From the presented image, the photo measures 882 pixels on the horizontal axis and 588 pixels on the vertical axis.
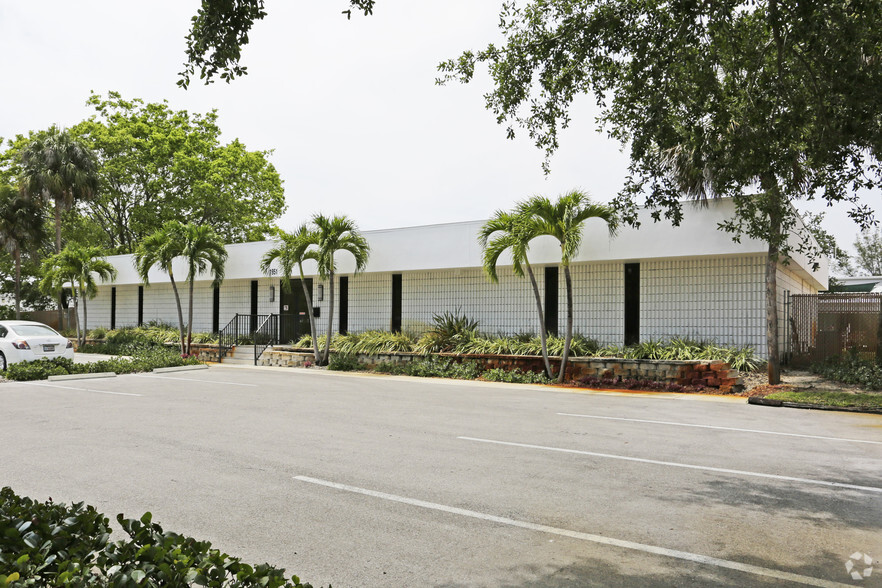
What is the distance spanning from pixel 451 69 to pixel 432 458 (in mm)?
4333

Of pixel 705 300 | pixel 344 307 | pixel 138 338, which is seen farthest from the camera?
pixel 138 338

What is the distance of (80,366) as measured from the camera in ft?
58.3

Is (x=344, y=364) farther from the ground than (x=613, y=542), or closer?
farther from the ground

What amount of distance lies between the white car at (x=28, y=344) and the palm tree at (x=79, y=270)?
33.4ft

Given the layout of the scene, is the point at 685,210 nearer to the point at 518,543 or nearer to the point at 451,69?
the point at 451,69

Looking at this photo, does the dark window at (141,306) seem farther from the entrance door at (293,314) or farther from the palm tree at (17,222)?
the entrance door at (293,314)

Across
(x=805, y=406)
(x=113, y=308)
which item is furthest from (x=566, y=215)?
(x=113, y=308)

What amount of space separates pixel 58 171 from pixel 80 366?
724 inches

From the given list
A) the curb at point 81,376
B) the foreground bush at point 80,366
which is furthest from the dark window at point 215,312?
the curb at point 81,376

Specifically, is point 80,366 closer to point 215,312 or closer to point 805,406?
point 215,312

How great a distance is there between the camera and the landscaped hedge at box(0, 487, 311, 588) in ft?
10.2

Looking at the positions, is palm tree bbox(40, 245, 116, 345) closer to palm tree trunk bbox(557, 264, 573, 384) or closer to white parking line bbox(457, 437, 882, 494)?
palm tree trunk bbox(557, 264, 573, 384)

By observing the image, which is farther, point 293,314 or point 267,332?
point 293,314

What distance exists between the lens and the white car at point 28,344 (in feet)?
58.6
